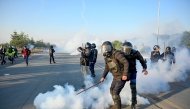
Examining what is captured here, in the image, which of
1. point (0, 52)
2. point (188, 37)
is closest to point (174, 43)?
point (188, 37)

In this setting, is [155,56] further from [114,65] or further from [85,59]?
[114,65]

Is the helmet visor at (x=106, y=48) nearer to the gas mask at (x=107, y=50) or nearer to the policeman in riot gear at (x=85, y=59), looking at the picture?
the gas mask at (x=107, y=50)

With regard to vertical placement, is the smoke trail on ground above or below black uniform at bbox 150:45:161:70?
below

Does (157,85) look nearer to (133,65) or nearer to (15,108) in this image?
(133,65)

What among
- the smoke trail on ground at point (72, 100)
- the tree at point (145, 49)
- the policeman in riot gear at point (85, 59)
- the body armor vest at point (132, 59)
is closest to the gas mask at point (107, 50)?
the body armor vest at point (132, 59)

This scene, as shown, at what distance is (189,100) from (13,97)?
5.46m

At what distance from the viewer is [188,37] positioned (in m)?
26.6

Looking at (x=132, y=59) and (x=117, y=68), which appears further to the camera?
(x=132, y=59)

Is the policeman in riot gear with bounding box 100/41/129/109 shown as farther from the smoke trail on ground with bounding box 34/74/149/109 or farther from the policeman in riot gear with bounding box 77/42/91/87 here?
the policeman in riot gear with bounding box 77/42/91/87

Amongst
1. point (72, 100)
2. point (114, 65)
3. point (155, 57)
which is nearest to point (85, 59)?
point (72, 100)

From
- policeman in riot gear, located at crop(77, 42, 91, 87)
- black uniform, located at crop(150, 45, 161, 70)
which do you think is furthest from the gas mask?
black uniform, located at crop(150, 45, 161, 70)

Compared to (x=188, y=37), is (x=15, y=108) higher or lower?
lower

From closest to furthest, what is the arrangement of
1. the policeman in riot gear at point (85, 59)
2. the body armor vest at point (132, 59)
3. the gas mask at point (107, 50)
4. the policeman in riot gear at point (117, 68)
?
1. the policeman in riot gear at point (117, 68)
2. the gas mask at point (107, 50)
3. the body armor vest at point (132, 59)
4. the policeman in riot gear at point (85, 59)

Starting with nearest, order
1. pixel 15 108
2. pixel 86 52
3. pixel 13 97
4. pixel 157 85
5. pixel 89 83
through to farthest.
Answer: pixel 15 108, pixel 13 97, pixel 157 85, pixel 89 83, pixel 86 52
